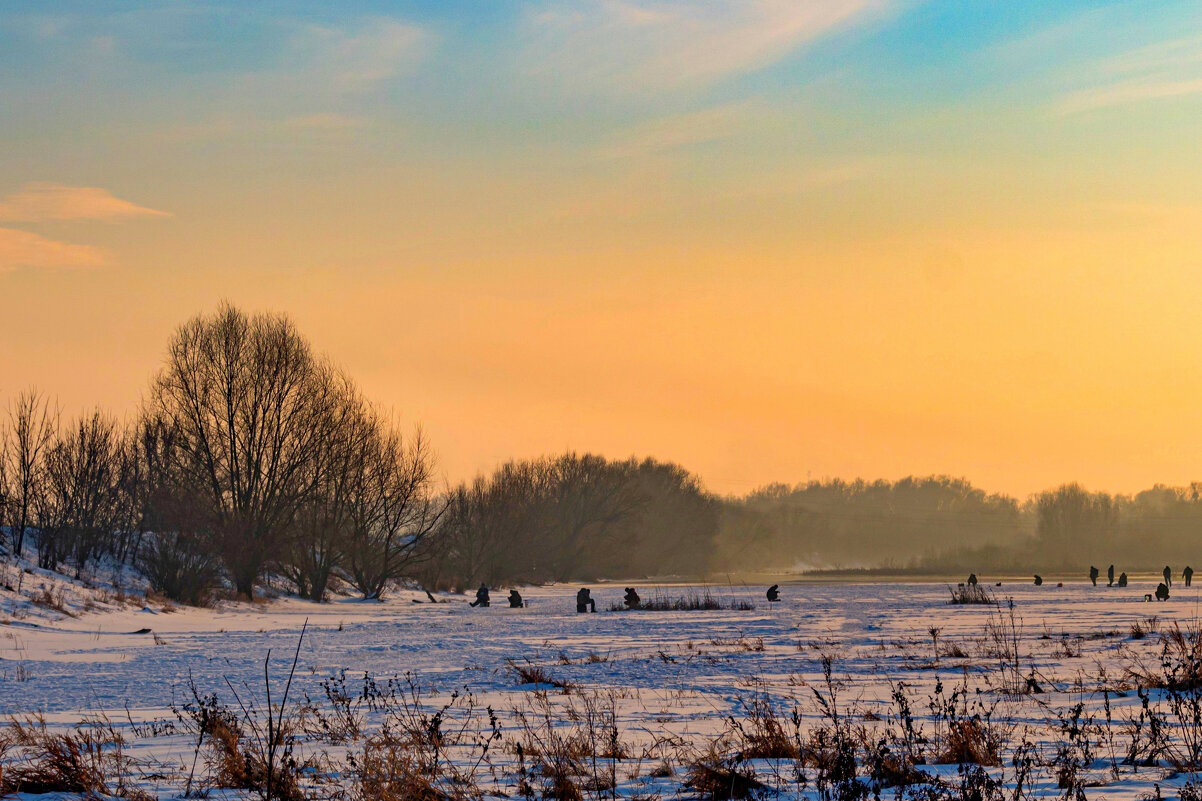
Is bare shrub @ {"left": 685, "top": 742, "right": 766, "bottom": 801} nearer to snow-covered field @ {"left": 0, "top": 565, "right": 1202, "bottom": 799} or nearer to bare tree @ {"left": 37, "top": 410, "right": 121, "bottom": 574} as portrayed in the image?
snow-covered field @ {"left": 0, "top": 565, "right": 1202, "bottom": 799}

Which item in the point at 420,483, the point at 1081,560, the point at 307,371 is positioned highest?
the point at 307,371

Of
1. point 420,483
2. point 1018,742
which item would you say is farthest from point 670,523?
point 1018,742

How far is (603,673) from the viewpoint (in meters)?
16.4

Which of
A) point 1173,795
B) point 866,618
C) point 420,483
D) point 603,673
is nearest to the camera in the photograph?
point 1173,795

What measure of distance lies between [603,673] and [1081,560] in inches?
4839

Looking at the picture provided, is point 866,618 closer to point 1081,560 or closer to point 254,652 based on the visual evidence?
point 254,652

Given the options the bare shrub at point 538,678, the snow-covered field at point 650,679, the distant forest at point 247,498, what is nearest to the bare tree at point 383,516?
the distant forest at point 247,498

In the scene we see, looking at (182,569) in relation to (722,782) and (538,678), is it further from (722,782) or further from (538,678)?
(722,782)

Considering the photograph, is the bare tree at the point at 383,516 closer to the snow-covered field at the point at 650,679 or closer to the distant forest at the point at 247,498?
the distant forest at the point at 247,498

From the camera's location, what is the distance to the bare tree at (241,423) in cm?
4688

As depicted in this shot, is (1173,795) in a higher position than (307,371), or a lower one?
lower

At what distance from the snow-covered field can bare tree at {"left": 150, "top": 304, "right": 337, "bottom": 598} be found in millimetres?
11850

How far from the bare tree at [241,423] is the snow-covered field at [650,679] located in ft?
38.9

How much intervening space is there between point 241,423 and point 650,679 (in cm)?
3656
